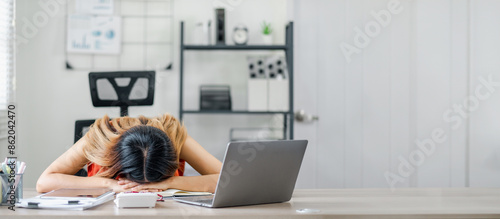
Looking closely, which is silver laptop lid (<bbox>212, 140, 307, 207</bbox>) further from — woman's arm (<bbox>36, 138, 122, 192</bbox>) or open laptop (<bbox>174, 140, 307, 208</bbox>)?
woman's arm (<bbox>36, 138, 122, 192</bbox>)

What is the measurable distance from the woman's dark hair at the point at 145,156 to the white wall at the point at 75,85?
1506 millimetres

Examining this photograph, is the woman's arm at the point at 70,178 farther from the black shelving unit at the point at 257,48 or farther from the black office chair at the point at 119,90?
the black shelving unit at the point at 257,48

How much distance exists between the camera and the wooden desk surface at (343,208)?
1201 mm

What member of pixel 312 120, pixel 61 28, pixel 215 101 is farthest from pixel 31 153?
pixel 312 120

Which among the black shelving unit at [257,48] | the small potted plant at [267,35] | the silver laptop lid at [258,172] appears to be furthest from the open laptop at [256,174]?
the small potted plant at [267,35]

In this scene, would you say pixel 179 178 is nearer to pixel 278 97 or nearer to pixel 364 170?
pixel 278 97

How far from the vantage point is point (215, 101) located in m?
2.85

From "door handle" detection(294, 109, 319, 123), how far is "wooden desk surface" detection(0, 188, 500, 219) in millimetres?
1434

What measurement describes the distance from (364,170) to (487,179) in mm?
785

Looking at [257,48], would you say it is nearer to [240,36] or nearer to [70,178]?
[240,36]

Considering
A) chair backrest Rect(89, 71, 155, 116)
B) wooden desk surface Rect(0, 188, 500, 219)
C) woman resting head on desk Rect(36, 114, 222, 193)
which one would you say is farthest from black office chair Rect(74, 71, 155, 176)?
wooden desk surface Rect(0, 188, 500, 219)

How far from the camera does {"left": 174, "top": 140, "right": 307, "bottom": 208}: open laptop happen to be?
1.26 metres

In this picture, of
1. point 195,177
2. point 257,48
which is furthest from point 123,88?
point 257,48

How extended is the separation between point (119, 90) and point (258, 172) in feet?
3.79
